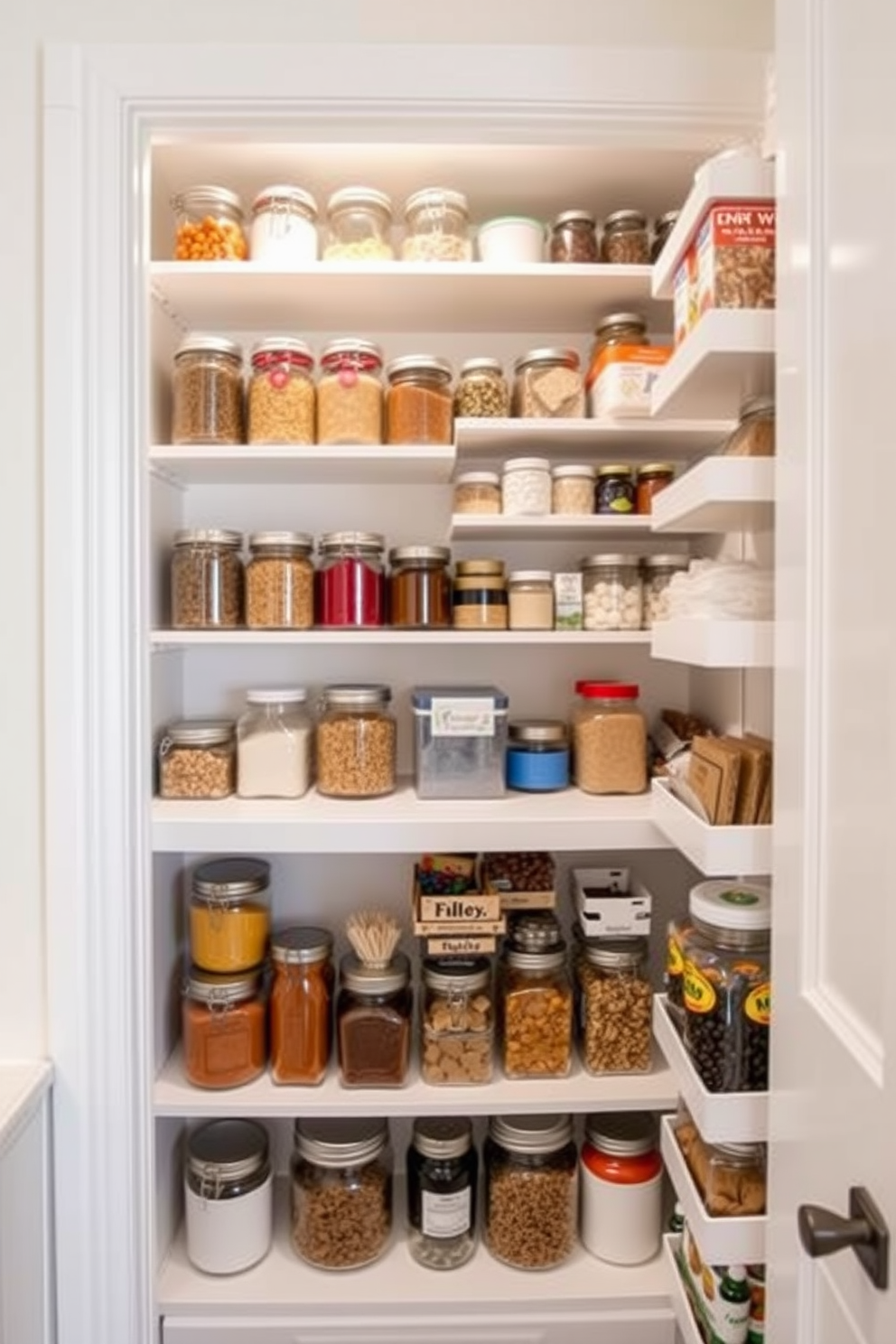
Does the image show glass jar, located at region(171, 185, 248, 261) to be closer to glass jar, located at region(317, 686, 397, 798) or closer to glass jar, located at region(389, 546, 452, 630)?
glass jar, located at region(389, 546, 452, 630)

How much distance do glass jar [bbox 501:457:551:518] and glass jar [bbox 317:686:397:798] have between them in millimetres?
365

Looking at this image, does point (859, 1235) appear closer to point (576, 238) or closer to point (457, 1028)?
point (457, 1028)

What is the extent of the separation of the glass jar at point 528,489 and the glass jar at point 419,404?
12cm

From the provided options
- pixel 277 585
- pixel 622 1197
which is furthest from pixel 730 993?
pixel 277 585

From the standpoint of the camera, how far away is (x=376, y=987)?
3.89 feet

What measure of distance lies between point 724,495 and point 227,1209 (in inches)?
49.4

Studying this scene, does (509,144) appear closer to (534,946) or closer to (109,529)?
(109,529)

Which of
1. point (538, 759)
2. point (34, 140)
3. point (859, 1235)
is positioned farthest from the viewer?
point (538, 759)

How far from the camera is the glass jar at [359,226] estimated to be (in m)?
1.18

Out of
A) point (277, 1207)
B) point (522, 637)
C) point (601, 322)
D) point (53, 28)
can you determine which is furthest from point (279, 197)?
point (277, 1207)

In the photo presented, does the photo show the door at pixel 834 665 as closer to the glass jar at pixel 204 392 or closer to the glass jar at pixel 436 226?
the glass jar at pixel 436 226

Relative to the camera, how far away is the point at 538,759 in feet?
4.13

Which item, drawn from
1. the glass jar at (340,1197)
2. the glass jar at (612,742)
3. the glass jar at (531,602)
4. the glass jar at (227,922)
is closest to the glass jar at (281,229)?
the glass jar at (531,602)

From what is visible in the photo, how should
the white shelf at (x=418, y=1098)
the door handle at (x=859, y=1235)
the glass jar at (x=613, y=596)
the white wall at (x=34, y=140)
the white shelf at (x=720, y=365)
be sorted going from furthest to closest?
the glass jar at (x=613, y=596)
the white shelf at (x=418, y=1098)
the white wall at (x=34, y=140)
the white shelf at (x=720, y=365)
the door handle at (x=859, y=1235)
